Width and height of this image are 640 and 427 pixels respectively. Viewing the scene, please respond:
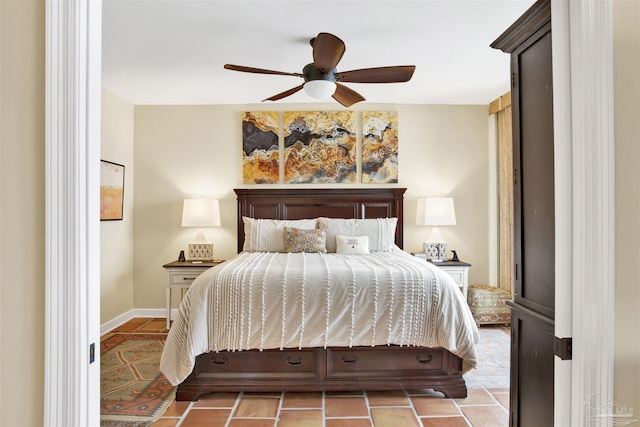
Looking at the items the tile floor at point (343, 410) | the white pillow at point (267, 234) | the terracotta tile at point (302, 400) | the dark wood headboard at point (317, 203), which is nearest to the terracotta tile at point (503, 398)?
the tile floor at point (343, 410)

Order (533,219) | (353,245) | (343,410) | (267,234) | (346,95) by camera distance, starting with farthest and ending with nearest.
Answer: (267,234)
(353,245)
(346,95)
(343,410)
(533,219)

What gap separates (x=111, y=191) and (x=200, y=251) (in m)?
1.19

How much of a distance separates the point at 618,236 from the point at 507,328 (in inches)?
148

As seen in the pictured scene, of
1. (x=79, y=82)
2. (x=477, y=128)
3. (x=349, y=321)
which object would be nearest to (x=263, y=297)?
(x=349, y=321)

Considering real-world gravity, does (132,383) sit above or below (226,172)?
below

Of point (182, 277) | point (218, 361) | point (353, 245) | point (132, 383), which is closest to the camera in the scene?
point (218, 361)

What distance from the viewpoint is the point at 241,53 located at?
324cm

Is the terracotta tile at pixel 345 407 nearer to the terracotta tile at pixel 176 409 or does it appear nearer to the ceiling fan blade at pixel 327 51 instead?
the terracotta tile at pixel 176 409

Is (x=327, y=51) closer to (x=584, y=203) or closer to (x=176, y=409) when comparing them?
(x=584, y=203)

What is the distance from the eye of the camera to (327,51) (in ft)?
7.77

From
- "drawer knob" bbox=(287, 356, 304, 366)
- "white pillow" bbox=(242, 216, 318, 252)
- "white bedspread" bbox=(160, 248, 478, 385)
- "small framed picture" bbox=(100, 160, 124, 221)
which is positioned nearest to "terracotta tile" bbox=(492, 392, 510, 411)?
"white bedspread" bbox=(160, 248, 478, 385)

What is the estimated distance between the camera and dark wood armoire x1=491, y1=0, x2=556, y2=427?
133 cm

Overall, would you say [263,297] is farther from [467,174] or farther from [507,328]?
[467,174]

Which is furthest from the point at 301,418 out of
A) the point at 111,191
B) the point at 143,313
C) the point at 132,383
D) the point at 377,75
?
the point at 111,191
